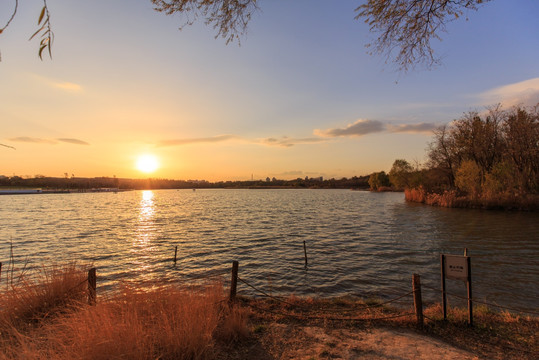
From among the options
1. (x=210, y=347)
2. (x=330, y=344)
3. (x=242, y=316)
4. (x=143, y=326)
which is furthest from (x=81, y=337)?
(x=330, y=344)

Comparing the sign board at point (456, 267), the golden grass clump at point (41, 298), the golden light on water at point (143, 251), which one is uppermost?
the sign board at point (456, 267)

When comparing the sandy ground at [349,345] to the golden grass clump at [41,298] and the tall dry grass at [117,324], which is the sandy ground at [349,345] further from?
the golden grass clump at [41,298]

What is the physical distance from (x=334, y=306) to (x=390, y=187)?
142 m

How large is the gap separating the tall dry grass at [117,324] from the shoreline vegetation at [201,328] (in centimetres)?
2

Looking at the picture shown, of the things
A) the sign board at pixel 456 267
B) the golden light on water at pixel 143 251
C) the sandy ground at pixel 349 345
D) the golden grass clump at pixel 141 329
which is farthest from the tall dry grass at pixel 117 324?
the golden light on water at pixel 143 251

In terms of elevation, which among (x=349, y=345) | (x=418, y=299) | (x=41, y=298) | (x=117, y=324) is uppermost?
(x=117, y=324)

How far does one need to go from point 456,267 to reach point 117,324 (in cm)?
783

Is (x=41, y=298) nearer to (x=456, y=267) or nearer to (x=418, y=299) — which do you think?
(x=418, y=299)

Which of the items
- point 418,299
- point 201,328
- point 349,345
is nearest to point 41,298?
point 201,328

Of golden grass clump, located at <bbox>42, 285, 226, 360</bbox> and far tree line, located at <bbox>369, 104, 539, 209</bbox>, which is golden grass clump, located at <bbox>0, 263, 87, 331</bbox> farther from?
far tree line, located at <bbox>369, 104, 539, 209</bbox>

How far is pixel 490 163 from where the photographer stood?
45.5 meters

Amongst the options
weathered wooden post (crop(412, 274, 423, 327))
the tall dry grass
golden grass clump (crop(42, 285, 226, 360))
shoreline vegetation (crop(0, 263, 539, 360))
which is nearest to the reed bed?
shoreline vegetation (crop(0, 263, 539, 360))

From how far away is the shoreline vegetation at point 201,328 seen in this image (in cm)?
459

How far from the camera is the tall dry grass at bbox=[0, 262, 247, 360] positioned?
436cm
